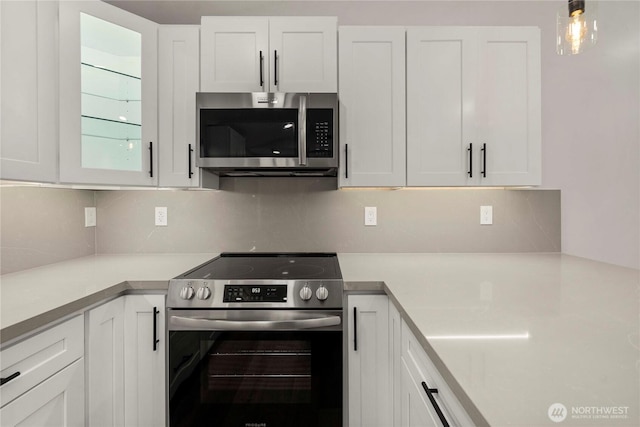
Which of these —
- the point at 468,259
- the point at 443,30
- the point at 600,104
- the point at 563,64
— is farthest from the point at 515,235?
the point at 443,30

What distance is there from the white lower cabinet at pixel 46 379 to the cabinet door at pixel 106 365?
0.05m

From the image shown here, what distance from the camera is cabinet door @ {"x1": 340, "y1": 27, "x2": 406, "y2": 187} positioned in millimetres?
1775

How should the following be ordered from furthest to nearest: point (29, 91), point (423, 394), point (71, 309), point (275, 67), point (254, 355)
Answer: point (275, 67) < point (254, 355) < point (29, 91) < point (71, 309) < point (423, 394)

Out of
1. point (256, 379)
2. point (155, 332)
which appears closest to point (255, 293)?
point (256, 379)

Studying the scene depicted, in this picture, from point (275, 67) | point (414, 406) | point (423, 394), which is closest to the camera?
point (423, 394)

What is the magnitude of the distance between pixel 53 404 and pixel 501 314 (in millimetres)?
1467

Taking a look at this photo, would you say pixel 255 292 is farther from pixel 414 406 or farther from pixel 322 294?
pixel 414 406

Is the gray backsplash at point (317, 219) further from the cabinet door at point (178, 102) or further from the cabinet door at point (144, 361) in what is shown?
the cabinet door at point (144, 361)

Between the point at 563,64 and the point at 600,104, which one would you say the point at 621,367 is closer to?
the point at 600,104

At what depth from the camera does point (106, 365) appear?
1.33 metres

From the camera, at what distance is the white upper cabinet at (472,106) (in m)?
1.77

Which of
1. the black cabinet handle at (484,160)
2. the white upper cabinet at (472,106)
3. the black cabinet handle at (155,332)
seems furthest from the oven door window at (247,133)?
the black cabinet handle at (484,160)

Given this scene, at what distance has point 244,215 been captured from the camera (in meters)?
2.09

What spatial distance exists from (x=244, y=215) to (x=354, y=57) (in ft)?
3.74
